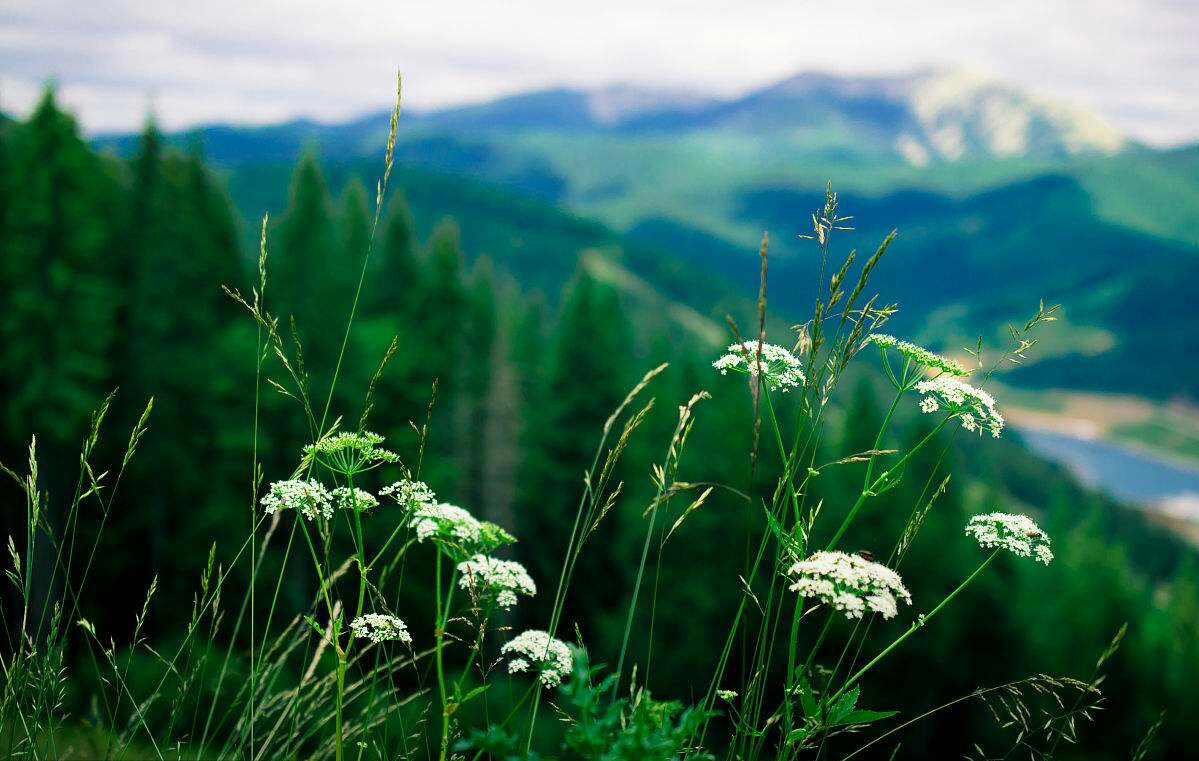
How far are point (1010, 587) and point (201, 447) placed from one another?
25.0 m

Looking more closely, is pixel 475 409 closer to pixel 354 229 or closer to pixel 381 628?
pixel 354 229

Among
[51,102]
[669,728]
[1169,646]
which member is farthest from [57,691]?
[1169,646]

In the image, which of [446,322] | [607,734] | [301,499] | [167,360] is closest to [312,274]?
[167,360]

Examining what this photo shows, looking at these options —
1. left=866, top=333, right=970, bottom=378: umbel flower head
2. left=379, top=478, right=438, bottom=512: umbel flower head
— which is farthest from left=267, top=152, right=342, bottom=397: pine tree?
left=866, top=333, right=970, bottom=378: umbel flower head

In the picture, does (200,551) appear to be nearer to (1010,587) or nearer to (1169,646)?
(1010,587)

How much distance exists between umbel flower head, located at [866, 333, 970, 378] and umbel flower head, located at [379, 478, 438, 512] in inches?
59.6

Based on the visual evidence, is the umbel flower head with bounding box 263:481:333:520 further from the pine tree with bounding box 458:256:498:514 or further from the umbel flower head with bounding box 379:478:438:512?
the pine tree with bounding box 458:256:498:514

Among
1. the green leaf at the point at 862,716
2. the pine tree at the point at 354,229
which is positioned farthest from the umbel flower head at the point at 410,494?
the pine tree at the point at 354,229

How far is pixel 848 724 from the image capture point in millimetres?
2303

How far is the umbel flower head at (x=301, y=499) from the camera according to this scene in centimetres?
223

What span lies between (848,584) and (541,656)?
875 millimetres

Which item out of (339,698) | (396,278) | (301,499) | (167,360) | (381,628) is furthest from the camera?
(396,278)

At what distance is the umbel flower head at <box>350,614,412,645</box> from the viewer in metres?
2.10

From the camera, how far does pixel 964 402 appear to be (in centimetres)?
267
